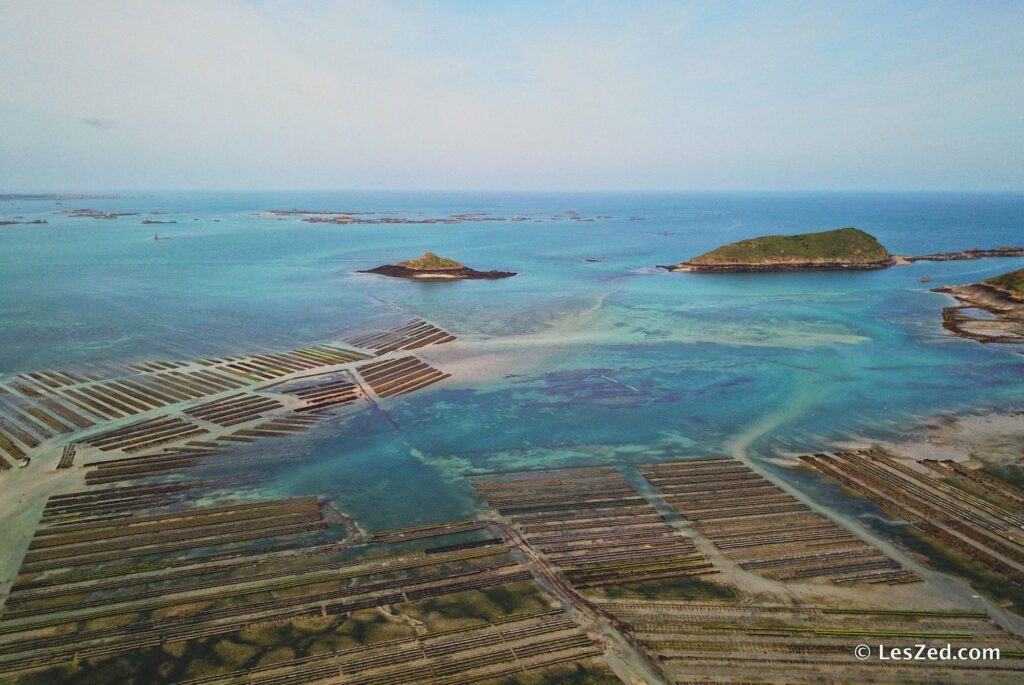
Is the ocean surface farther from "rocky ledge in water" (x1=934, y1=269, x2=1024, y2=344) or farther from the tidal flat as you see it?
"rocky ledge in water" (x1=934, y1=269, x2=1024, y2=344)

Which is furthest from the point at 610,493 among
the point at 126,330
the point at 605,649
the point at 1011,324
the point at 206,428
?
the point at 1011,324

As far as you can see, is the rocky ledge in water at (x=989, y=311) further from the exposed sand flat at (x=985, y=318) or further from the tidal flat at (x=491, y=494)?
the tidal flat at (x=491, y=494)

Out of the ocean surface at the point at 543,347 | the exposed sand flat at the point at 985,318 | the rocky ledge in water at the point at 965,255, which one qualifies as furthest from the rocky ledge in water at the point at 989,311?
the rocky ledge in water at the point at 965,255

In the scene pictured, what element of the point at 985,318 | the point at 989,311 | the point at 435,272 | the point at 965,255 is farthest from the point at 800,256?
the point at 435,272

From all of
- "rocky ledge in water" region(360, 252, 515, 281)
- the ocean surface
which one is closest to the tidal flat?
the ocean surface

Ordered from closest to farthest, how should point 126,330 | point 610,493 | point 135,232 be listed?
point 610,493, point 126,330, point 135,232

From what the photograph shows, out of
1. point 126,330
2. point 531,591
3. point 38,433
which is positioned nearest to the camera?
point 531,591

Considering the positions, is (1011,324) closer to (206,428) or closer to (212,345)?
(206,428)
